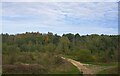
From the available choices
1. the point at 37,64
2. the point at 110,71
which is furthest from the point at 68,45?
the point at 110,71

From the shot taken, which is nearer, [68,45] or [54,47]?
[54,47]

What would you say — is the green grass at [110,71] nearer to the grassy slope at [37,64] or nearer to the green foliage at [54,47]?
the grassy slope at [37,64]

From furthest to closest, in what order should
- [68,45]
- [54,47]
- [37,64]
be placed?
1. [68,45]
2. [54,47]
3. [37,64]

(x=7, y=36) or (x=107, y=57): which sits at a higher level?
(x=7, y=36)

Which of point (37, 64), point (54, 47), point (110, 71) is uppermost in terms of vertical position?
point (54, 47)

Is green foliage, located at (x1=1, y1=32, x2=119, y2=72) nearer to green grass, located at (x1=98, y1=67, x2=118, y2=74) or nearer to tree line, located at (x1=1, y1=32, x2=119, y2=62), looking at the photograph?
tree line, located at (x1=1, y1=32, x2=119, y2=62)

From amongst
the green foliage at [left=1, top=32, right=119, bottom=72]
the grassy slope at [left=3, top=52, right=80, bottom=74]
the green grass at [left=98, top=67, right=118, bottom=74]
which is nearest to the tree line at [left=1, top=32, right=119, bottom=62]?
the green foliage at [left=1, top=32, right=119, bottom=72]

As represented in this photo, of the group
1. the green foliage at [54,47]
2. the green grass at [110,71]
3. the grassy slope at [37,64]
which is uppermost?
the green foliage at [54,47]

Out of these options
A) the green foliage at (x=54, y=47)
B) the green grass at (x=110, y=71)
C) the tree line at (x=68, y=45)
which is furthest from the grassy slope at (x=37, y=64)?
the green grass at (x=110, y=71)

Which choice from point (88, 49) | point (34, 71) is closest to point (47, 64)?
point (34, 71)

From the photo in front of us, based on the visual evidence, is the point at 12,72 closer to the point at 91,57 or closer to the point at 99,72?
the point at 99,72

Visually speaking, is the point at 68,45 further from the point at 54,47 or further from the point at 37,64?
the point at 37,64
